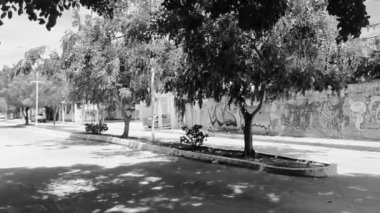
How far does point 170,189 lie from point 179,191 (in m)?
0.32

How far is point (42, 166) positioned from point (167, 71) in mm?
4888

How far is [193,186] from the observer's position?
31.7ft

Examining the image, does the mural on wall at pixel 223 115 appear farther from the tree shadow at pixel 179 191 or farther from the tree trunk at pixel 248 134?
the tree shadow at pixel 179 191

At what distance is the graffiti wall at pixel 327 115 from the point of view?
74.6 ft

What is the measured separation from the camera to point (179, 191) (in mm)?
9047

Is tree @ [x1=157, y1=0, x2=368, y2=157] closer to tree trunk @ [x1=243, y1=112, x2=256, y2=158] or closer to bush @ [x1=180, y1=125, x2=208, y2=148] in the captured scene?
tree trunk @ [x1=243, y1=112, x2=256, y2=158]

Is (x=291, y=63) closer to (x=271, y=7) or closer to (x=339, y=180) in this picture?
(x=339, y=180)

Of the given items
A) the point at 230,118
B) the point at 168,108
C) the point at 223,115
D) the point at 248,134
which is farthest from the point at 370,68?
the point at 168,108

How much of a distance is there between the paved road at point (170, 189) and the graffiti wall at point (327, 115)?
326 inches

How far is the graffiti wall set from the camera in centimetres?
2275

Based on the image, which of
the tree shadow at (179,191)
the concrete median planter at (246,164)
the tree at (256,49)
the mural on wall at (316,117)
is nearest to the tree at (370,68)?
the mural on wall at (316,117)

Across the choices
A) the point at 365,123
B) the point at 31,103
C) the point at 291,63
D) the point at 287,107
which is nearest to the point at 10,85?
the point at 31,103

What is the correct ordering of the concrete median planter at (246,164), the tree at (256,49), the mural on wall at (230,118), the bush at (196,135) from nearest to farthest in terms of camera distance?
the concrete median planter at (246,164) → the tree at (256,49) → the bush at (196,135) → the mural on wall at (230,118)

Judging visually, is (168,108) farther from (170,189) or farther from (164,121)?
(170,189)
